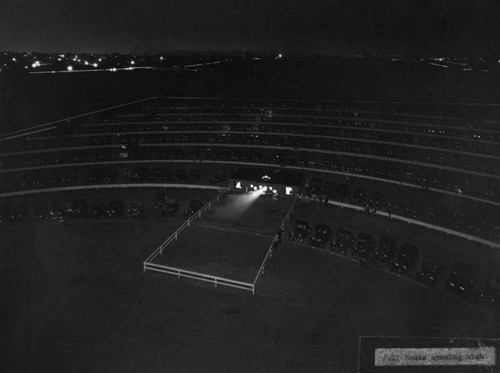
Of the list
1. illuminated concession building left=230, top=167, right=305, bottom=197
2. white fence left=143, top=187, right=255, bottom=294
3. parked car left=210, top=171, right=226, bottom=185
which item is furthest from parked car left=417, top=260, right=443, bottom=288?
parked car left=210, top=171, right=226, bottom=185

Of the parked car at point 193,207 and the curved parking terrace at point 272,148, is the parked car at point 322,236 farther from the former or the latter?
the curved parking terrace at point 272,148

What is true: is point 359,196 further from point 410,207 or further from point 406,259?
point 406,259

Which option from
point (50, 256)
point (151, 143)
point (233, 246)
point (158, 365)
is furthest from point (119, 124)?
point (158, 365)

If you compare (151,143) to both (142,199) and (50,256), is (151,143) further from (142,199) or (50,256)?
(50,256)

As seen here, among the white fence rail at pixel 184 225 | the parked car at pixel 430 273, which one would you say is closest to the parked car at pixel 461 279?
the parked car at pixel 430 273

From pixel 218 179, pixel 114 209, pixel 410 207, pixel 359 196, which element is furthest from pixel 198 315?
pixel 410 207
